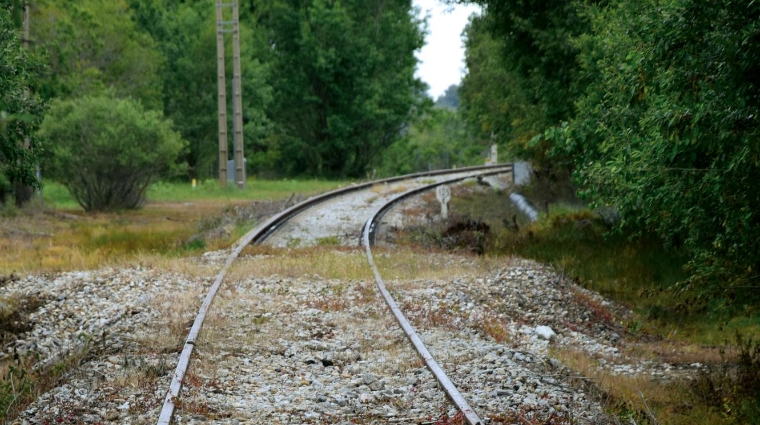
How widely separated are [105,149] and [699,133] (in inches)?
823

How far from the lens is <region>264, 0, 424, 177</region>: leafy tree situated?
51.2m

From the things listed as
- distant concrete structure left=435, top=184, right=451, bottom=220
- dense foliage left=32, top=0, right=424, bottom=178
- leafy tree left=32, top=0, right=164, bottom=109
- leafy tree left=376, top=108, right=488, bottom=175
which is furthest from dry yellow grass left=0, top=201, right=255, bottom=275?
leafy tree left=376, top=108, right=488, bottom=175

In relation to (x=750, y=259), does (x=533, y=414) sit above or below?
below

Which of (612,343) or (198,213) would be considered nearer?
(612,343)

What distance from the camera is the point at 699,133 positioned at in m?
7.22

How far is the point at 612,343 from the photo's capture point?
1059 centimetres

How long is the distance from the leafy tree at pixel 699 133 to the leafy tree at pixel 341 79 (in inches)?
1637

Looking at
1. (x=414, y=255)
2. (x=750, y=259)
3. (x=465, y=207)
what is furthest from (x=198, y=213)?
(x=750, y=259)

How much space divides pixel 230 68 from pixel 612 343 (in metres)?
39.8

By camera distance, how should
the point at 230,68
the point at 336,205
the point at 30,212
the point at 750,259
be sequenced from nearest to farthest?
the point at 750,259 < the point at 30,212 < the point at 336,205 < the point at 230,68

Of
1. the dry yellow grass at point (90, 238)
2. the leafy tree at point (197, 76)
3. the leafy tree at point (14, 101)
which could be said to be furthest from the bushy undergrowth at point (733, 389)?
the leafy tree at point (197, 76)

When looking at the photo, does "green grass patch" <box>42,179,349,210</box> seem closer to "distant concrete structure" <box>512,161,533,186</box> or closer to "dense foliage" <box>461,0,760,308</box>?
"distant concrete structure" <box>512,161,533,186</box>

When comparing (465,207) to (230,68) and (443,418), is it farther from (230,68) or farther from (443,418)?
A: (230,68)

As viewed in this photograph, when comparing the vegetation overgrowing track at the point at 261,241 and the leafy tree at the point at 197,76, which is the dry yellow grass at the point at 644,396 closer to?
the vegetation overgrowing track at the point at 261,241
